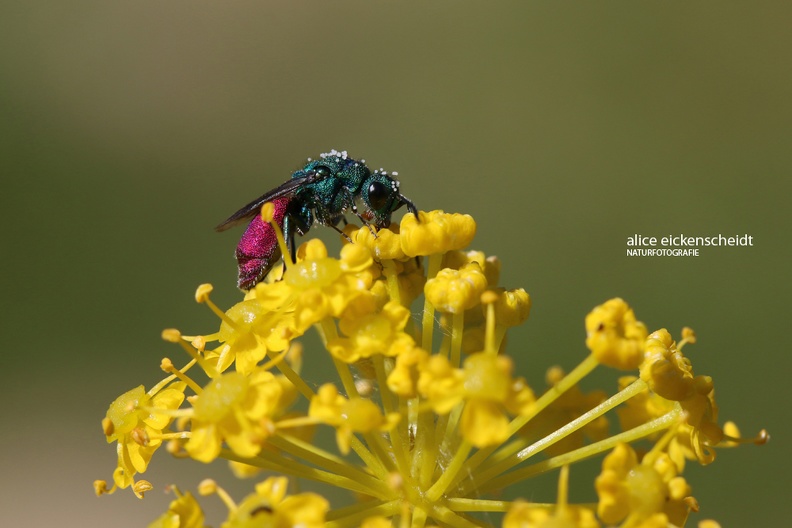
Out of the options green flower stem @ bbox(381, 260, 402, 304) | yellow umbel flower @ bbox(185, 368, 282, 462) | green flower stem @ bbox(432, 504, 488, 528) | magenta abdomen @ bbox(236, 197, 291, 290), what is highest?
magenta abdomen @ bbox(236, 197, 291, 290)

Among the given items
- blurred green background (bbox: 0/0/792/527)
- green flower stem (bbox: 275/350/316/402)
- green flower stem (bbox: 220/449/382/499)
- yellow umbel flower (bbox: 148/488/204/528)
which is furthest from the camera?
blurred green background (bbox: 0/0/792/527)

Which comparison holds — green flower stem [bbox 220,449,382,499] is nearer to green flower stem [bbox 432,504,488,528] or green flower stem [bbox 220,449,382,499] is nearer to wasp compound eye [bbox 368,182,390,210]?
green flower stem [bbox 432,504,488,528]

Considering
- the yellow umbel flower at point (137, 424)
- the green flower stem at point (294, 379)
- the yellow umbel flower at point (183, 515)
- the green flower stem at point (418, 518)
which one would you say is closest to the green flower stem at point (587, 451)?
the green flower stem at point (418, 518)

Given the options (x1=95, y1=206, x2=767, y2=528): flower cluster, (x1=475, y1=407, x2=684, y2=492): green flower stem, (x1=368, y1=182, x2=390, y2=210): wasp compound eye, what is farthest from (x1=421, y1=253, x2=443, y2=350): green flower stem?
(x1=368, y1=182, x2=390, y2=210): wasp compound eye

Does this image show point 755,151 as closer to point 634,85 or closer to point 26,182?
point 634,85

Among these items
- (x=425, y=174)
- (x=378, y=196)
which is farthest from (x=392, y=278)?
(x=425, y=174)

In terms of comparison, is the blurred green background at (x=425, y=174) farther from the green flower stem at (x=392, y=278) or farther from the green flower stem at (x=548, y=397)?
the green flower stem at (x=548, y=397)

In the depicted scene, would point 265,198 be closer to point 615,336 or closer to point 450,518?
point 450,518
